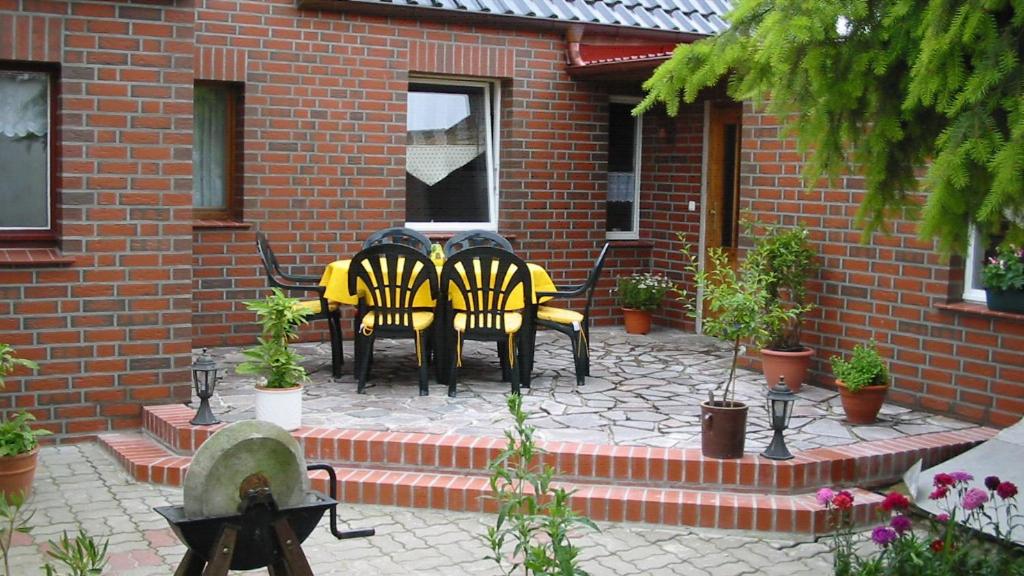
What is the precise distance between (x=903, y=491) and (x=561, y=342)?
14.5ft

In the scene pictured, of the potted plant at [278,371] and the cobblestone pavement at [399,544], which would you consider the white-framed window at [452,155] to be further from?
the cobblestone pavement at [399,544]

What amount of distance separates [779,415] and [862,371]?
1.24 meters

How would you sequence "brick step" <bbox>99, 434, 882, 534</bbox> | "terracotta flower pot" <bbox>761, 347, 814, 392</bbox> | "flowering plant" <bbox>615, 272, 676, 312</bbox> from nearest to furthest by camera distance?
"brick step" <bbox>99, 434, 882, 534</bbox> → "terracotta flower pot" <bbox>761, 347, 814, 392</bbox> → "flowering plant" <bbox>615, 272, 676, 312</bbox>

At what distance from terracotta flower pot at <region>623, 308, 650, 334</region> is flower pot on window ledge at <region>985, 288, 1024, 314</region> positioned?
4.20 metres

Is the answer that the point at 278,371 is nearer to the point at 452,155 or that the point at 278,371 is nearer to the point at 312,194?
the point at 312,194

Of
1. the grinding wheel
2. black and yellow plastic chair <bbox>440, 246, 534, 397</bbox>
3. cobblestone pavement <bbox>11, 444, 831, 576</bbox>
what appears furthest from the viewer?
black and yellow plastic chair <bbox>440, 246, 534, 397</bbox>

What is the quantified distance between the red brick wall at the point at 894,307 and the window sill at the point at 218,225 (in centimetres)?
408

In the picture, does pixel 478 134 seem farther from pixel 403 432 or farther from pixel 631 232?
→ pixel 403 432

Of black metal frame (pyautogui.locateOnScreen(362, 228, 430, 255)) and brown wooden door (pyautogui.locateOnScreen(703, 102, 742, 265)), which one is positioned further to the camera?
brown wooden door (pyautogui.locateOnScreen(703, 102, 742, 265))

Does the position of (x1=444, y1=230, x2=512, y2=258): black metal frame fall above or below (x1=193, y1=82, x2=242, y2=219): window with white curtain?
below

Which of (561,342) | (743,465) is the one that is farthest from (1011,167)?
(561,342)

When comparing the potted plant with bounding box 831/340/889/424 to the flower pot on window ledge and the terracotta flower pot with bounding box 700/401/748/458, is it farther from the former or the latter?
the terracotta flower pot with bounding box 700/401/748/458

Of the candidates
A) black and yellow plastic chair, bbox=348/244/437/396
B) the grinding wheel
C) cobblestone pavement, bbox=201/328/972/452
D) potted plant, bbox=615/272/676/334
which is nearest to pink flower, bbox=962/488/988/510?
cobblestone pavement, bbox=201/328/972/452

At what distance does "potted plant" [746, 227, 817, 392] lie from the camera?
8398mm
